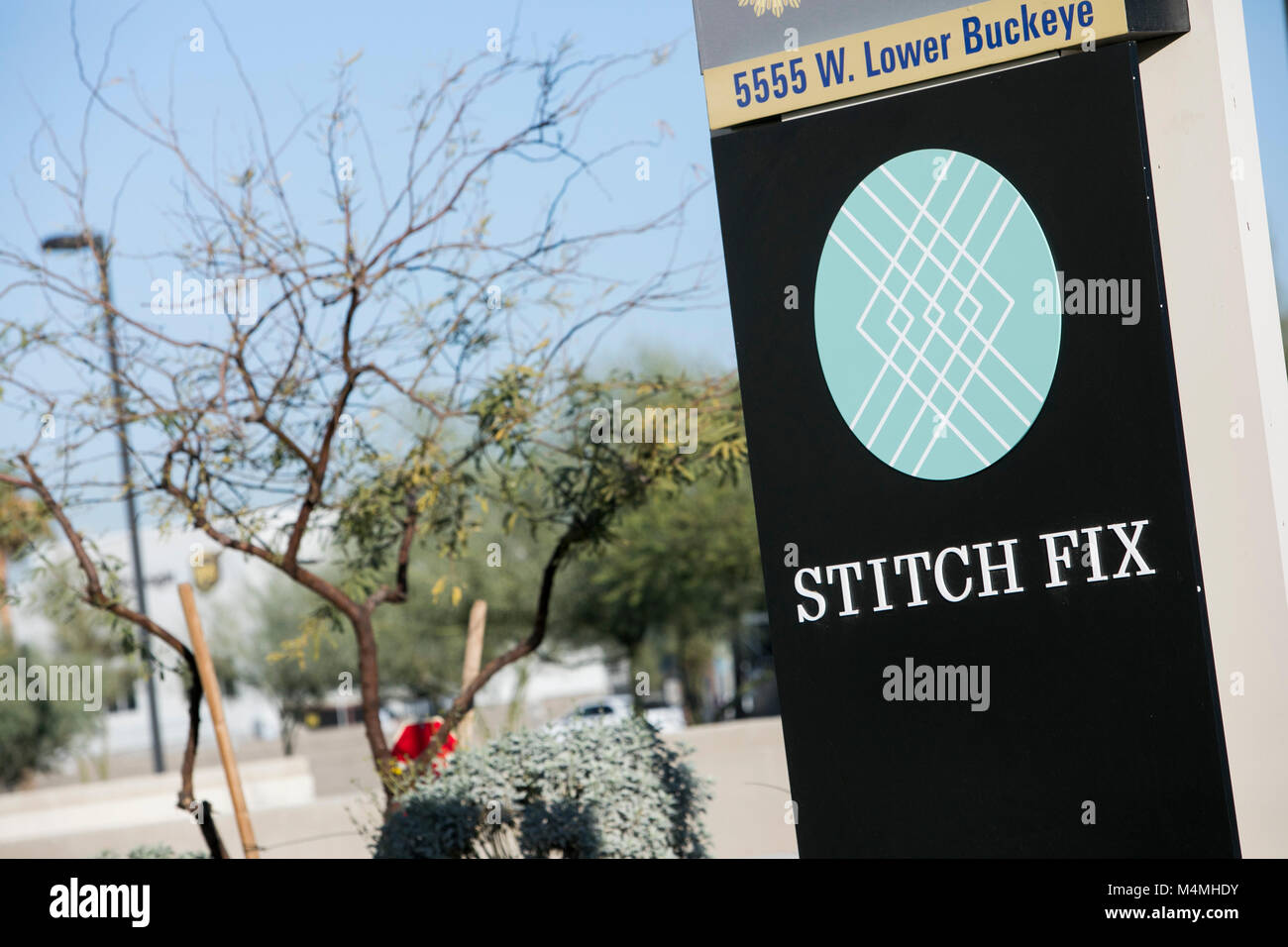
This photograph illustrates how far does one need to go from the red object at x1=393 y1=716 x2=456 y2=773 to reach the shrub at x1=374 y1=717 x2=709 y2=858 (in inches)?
28.1

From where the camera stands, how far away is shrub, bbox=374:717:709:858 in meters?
6.16

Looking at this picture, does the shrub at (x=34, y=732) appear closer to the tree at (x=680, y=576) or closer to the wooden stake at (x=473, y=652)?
the tree at (x=680, y=576)

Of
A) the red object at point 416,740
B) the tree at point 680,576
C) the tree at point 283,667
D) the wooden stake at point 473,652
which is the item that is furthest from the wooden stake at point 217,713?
the tree at point 283,667

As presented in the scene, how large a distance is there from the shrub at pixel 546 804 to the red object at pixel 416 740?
28.1 inches

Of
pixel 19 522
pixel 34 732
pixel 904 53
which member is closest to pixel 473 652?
pixel 19 522

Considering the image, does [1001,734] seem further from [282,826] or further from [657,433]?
[282,826]

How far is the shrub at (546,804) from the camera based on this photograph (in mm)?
6156

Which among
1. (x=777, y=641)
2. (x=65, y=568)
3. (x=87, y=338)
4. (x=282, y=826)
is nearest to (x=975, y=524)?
(x=777, y=641)

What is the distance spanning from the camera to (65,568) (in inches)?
A: 305

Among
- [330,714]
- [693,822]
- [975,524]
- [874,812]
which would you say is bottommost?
[330,714]

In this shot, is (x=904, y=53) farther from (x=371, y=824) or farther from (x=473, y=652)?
(x=371, y=824)

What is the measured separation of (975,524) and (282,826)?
7.39m

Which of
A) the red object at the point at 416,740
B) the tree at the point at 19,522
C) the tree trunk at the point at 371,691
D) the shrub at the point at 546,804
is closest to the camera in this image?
the shrub at the point at 546,804
